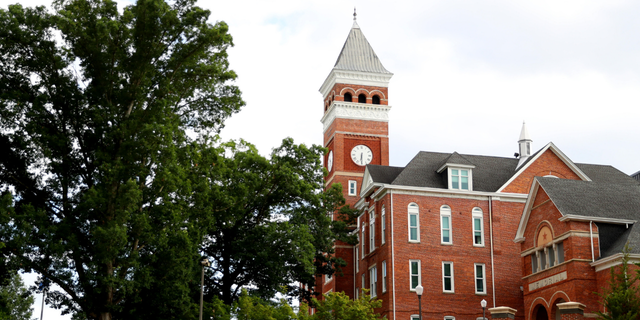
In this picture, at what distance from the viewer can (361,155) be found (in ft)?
237

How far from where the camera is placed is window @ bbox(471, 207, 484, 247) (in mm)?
51031

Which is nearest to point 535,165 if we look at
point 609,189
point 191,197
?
point 609,189

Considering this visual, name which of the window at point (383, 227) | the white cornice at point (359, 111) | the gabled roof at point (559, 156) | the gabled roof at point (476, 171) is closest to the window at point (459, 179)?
the gabled roof at point (476, 171)

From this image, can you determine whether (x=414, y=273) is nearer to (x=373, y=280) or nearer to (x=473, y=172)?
(x=373, y=280)

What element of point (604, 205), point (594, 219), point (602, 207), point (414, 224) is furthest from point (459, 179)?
point (594, 219)

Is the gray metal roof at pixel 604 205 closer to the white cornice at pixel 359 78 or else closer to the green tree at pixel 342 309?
the green tree at pixel 342 309

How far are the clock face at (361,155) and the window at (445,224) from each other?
21.3 metres

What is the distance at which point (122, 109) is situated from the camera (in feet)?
114

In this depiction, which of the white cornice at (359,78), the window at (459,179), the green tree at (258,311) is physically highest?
the white cornice at (359,78)

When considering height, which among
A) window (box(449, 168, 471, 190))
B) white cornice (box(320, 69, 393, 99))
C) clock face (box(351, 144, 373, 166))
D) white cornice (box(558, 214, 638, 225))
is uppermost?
white cornice (box(320, 69, 393, 99))

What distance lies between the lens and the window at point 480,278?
164 ft

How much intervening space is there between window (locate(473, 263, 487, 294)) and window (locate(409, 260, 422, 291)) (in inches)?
154

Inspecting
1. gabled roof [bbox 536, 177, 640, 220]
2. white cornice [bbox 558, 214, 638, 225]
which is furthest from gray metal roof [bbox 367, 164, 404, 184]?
white cornice [bbox 558, 214, 638, 225]

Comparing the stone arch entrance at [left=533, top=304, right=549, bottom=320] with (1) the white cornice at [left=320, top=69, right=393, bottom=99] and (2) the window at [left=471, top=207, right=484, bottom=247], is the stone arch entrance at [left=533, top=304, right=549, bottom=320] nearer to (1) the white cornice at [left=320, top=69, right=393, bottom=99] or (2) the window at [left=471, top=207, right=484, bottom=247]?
(2) the window at [left=471, top=207, right=484, bottom=247]
